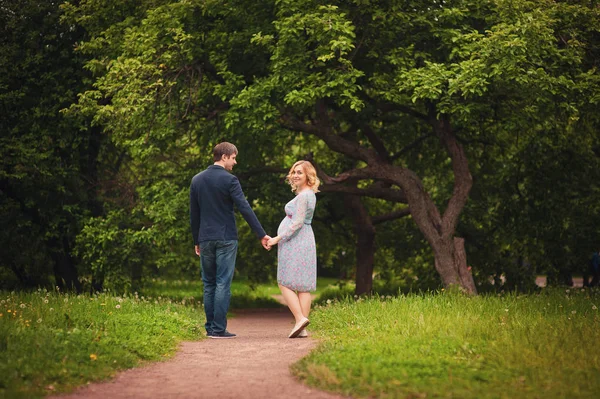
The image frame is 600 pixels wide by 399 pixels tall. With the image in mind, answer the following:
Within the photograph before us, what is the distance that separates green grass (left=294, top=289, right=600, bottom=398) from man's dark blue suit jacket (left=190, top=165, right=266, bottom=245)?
170 centimetres

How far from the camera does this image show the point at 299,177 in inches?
377

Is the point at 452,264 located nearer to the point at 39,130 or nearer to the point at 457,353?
the point at 457,353

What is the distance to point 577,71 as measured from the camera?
45.8ft

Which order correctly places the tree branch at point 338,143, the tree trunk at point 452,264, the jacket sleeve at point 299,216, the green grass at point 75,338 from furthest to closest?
the tree branch at point 338,143 → the tree trunk at point 452,264 → the jacket sleeve at point 299,216 → the green grass at point 75,338

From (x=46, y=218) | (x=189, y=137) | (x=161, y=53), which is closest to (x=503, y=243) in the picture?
(x=189, y=137)

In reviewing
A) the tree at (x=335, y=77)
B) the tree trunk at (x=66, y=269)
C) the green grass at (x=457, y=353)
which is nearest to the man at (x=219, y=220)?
the green grass at (x=457, y=353)

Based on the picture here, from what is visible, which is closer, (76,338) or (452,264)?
(76,338)

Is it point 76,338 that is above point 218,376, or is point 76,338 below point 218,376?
above

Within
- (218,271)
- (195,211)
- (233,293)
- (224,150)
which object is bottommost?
(233,293)

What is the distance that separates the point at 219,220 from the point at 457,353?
360cm

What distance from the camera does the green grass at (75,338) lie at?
633 centimetres

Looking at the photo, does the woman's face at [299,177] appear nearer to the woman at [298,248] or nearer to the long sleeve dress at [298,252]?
the woman at [298,248]

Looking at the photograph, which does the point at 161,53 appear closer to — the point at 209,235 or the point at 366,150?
the point at 366,150

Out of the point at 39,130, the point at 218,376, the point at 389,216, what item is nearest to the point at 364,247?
the point at 389,216
